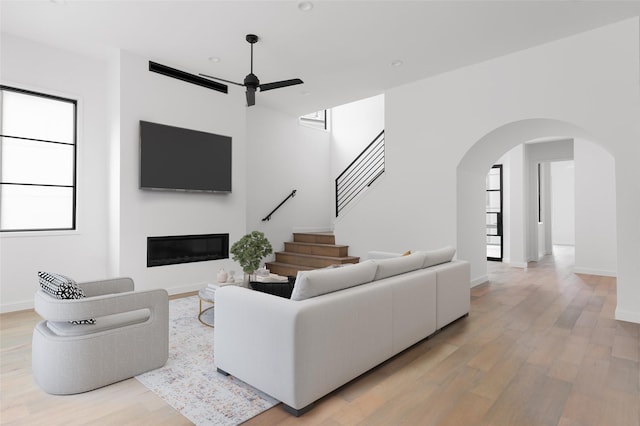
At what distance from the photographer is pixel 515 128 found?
5258 millimetres

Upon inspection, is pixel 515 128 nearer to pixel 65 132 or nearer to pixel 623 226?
pixel 623 226

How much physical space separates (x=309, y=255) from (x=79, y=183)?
4058 millimetres

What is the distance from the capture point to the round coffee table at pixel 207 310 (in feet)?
12.6

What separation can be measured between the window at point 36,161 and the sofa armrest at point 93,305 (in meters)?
2.88

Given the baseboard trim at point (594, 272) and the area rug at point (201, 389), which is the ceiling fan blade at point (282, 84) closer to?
the area rug at point (201, 389)

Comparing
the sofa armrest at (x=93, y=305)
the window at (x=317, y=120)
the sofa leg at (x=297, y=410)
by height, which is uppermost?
the window at (x=317, y=120)

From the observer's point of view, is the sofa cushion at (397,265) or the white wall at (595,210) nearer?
the sofa cushion at (397,265)

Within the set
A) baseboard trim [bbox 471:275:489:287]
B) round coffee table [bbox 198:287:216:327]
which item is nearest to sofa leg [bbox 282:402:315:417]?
round coffee table [bbox 198:287:216:327]

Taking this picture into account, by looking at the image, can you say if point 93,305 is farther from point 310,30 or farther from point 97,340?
point 310,30

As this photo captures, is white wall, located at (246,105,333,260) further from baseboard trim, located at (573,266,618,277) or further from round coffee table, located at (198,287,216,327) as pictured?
baseboard trim, located at (573,266,618,277)

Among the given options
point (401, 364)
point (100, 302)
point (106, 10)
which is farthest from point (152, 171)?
point (401, 364)

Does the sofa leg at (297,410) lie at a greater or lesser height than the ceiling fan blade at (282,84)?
lesser

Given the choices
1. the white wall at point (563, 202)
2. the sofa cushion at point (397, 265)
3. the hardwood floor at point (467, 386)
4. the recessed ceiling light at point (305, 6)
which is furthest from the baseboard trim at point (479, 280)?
the white wall at point (563, 202)

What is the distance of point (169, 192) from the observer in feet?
18.0
